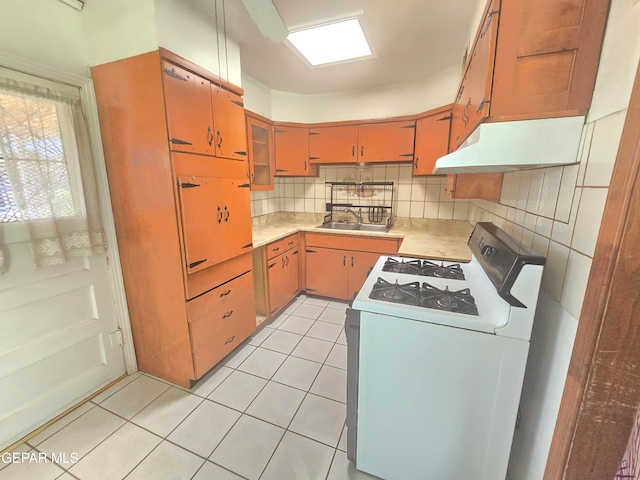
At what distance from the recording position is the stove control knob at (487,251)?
1.10 metres

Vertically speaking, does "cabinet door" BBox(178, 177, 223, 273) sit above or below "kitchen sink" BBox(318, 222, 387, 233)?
above

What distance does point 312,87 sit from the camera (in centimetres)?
274

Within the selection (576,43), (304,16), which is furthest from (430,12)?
(576,43)

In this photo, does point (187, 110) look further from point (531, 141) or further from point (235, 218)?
point (531, 141)

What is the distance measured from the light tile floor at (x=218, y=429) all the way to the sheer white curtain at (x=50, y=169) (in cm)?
97

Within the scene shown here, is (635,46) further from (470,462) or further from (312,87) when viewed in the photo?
(312,87)

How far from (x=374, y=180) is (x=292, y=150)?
1.05m

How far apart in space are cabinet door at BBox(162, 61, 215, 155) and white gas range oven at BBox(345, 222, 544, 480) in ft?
4.31

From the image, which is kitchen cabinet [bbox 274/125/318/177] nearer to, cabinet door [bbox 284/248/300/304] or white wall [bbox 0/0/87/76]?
cabinet door [bbox 284/248/300/304]

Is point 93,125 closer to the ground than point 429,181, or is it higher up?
higher up

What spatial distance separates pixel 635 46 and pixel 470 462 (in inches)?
54.9

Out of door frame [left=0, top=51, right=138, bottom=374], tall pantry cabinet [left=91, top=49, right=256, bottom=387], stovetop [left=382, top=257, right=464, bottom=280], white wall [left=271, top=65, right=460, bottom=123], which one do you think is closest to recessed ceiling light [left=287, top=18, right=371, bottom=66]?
tall pantry cabinet [left=91, top=49, right=256, bottom=387]

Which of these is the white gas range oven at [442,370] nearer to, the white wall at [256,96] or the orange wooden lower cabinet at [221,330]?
the orange wooden lower cabinet at [221,330]

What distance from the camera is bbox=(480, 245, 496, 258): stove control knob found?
1.10m
